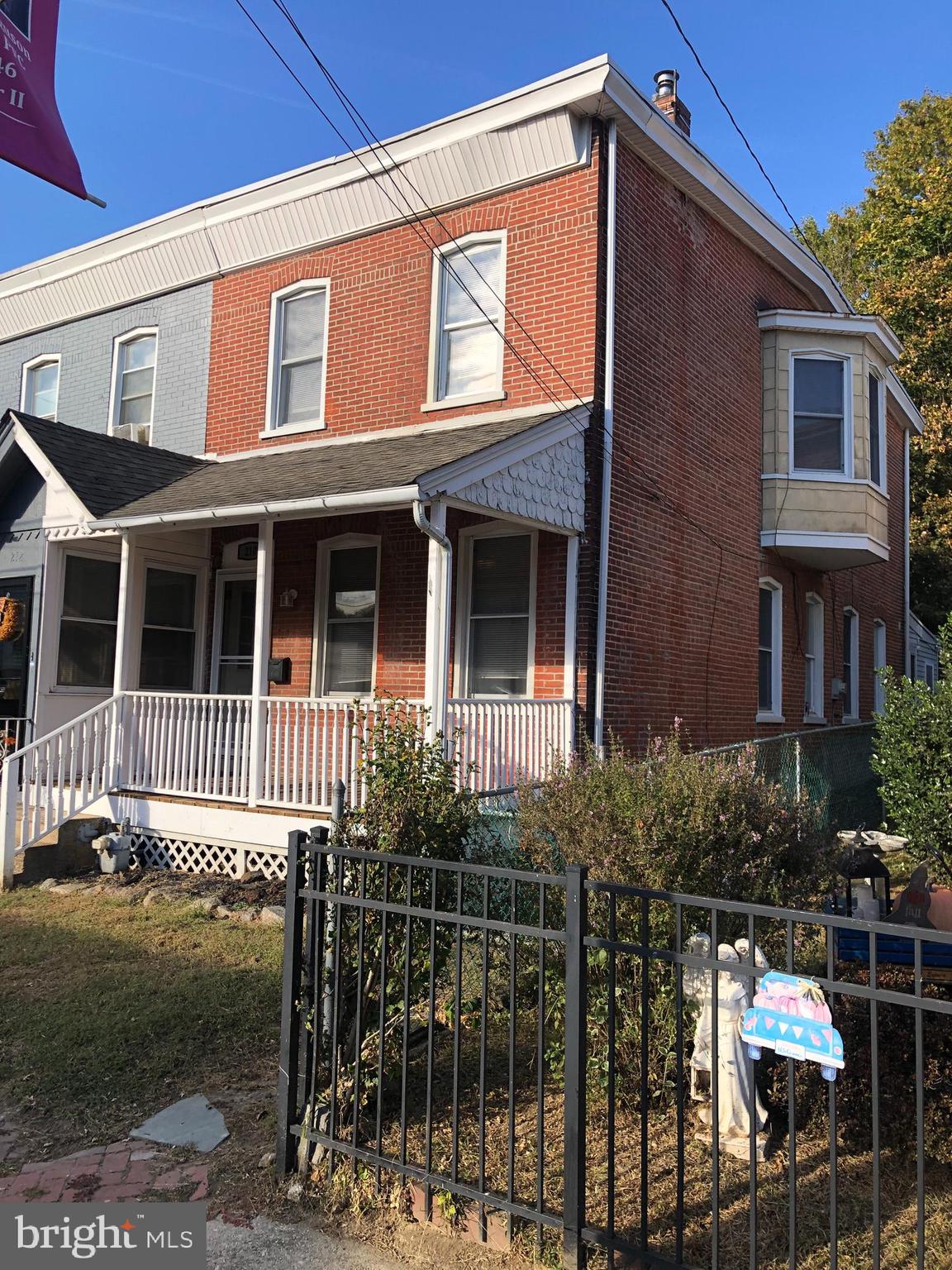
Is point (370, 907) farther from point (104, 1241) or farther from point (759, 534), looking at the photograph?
point (759, 534)

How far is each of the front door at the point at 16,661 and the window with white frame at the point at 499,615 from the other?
4976mm

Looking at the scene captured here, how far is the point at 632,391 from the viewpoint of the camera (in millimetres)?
10562

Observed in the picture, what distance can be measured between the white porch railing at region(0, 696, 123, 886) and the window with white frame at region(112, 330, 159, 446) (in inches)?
201

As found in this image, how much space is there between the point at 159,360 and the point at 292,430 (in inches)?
121

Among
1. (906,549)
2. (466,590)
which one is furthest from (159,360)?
(906,549)

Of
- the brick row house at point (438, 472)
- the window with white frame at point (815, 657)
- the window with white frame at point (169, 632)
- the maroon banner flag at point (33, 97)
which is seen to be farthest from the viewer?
the window with white frame at point (815, 657)

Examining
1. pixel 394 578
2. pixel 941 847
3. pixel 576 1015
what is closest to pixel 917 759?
pixel 941 847

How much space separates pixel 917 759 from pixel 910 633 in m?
12.8

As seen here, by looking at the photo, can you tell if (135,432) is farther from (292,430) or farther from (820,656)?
(820,656)

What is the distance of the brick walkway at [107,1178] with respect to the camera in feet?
13.0

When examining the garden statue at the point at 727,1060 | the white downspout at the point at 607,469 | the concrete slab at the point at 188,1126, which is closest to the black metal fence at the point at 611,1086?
the garden statue at the point at 727,1060

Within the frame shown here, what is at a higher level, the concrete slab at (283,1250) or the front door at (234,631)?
the front door at (234,631)

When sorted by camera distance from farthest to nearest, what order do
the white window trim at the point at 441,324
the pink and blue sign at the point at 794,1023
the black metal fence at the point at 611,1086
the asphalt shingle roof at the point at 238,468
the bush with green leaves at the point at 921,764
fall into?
the white window trim at the point at 441,324 < the bush with green leaves at the point at 921,764 < the asphalt shingle roof at the point at 238,468 < the black metal fence at the point at 611,1086 < the pink and blue sign at the point at 794,1023

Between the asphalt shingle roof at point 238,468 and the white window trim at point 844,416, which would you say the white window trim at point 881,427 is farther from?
the asphalt shingle roof at point 238,468
